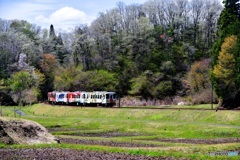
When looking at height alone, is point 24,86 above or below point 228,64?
below

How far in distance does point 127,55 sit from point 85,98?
3465cm

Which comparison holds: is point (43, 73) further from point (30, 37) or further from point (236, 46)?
point (236, 46)

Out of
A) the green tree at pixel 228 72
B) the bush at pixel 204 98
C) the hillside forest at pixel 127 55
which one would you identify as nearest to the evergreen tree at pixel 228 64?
the green tree at pixel 228 72

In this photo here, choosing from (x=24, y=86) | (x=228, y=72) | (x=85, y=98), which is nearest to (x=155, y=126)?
(x=228, y=72)

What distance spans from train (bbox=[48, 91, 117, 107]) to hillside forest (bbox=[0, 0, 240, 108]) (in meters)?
13.4

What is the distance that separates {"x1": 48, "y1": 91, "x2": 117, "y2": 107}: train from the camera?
8038cm

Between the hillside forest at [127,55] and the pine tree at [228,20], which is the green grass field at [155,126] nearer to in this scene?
the pine tree at [228,20]

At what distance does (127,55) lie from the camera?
11762 cm

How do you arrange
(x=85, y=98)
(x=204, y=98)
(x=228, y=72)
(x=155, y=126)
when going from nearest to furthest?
(x=155, y=126) → (x=228, y=72) → (x=204, y=98) → (x=85, y=98)

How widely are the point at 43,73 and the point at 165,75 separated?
36265 mm

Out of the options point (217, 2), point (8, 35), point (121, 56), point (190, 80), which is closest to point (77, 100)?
point (190, 80)

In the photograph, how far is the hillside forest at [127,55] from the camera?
104m

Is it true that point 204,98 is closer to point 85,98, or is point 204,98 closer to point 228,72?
point 228,72

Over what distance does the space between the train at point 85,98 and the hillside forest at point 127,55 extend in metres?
13.4
